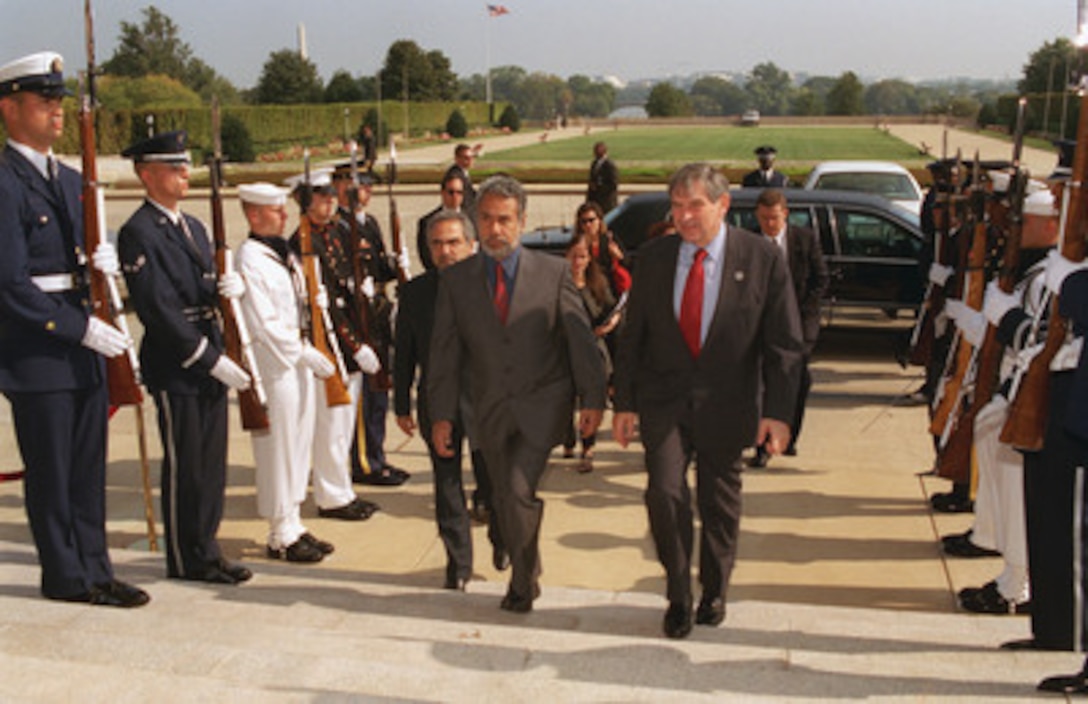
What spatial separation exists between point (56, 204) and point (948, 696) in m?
4.03

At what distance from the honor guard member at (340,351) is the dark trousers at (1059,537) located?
3.91 metres

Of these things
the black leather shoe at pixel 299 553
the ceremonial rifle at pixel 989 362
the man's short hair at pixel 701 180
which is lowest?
the black leather shoe at pixel 299 553

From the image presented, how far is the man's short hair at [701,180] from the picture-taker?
176 inches

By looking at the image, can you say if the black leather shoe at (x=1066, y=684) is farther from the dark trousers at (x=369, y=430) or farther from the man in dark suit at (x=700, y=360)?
the dark trousers at (x=369, y=430)

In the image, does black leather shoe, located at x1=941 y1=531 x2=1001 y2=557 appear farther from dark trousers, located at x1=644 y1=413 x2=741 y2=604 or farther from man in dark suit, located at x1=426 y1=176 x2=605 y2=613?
man in dark suit, located at x1=426 y1=176 x2=605 y2=613

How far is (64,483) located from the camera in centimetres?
486

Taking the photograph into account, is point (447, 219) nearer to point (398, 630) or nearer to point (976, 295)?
point (398, 630)

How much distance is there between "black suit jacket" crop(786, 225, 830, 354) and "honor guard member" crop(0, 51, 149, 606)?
4623mm

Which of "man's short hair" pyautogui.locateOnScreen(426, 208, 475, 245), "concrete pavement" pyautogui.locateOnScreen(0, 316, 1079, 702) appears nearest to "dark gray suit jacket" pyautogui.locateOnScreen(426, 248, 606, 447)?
"man's short hair" pyautogui.locateOnScreen(426, 208, 475, 245)

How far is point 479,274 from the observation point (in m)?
4.88

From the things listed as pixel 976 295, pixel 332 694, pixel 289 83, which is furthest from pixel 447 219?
pixel 289 83

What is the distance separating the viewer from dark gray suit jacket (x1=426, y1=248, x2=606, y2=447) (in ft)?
15.8

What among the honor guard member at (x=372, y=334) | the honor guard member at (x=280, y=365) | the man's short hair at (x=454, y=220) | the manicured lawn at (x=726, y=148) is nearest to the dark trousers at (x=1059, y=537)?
the man's short hair at (x=454, y=220)

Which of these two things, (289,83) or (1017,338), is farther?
(289,83)
